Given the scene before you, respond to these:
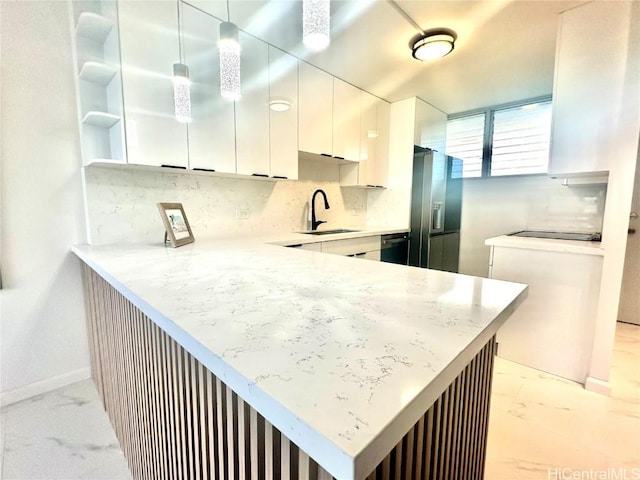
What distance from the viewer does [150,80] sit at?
176 cm

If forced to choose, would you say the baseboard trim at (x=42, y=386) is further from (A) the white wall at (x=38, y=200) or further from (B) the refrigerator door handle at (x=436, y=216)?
(B) the refrigerator door handle at (x=436, y=216)

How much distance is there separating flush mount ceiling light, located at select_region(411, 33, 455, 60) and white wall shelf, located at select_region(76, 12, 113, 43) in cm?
198

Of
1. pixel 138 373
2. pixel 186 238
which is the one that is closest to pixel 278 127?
pixel 186 238

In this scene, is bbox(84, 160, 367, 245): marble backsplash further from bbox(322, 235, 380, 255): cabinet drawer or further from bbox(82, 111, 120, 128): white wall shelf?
bbox(322, 235, 380, 255): cabinet drawer

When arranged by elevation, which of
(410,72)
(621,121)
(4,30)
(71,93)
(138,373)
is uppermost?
(410,72)

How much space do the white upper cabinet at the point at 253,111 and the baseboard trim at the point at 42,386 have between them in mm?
1741

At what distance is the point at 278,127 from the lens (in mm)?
2430

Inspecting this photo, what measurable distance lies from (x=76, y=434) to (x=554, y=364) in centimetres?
288

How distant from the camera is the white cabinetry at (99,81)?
1662 millimetres

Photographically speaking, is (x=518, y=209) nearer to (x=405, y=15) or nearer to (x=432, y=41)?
(x=432, y=41)

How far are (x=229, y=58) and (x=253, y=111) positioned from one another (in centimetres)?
82

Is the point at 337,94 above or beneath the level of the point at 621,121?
above

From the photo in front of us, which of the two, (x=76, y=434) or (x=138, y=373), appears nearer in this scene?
(x=138, y=373)

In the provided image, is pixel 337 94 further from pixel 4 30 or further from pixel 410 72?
pixel 4 30
